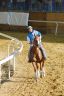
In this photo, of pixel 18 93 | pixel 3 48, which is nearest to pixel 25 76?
pixel 18 93

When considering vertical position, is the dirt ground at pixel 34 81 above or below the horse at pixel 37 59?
below

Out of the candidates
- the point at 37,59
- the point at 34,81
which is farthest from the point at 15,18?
the point at 34,81

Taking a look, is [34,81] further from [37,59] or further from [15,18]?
[15,18]

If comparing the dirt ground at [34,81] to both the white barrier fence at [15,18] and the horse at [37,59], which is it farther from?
the white barrier fence at [15,18]

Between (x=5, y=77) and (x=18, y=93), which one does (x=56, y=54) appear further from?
(x=18, y=93)

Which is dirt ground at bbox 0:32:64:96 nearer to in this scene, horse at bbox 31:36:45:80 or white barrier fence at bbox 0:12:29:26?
horse at bbox 31:36:45:80

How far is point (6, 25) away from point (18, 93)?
16429 mm

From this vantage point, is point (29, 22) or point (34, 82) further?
point (29, 22)

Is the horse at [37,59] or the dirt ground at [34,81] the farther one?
the horse at [37,59]

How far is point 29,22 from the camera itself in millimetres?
26891

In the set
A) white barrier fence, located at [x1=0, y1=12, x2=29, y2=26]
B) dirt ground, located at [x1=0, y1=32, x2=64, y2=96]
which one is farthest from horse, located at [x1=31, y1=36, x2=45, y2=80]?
white barrier fence, located at [x1=0, y1=12, x2=29, y2=26]

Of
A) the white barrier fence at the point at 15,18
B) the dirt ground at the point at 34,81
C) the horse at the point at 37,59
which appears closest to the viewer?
the dirt ground at the point at 34,81

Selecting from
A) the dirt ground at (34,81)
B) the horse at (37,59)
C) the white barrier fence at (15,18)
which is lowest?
the white barrier fence at (15,18)

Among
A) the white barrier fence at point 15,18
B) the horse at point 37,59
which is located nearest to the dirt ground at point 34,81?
the horse at point 37,59
